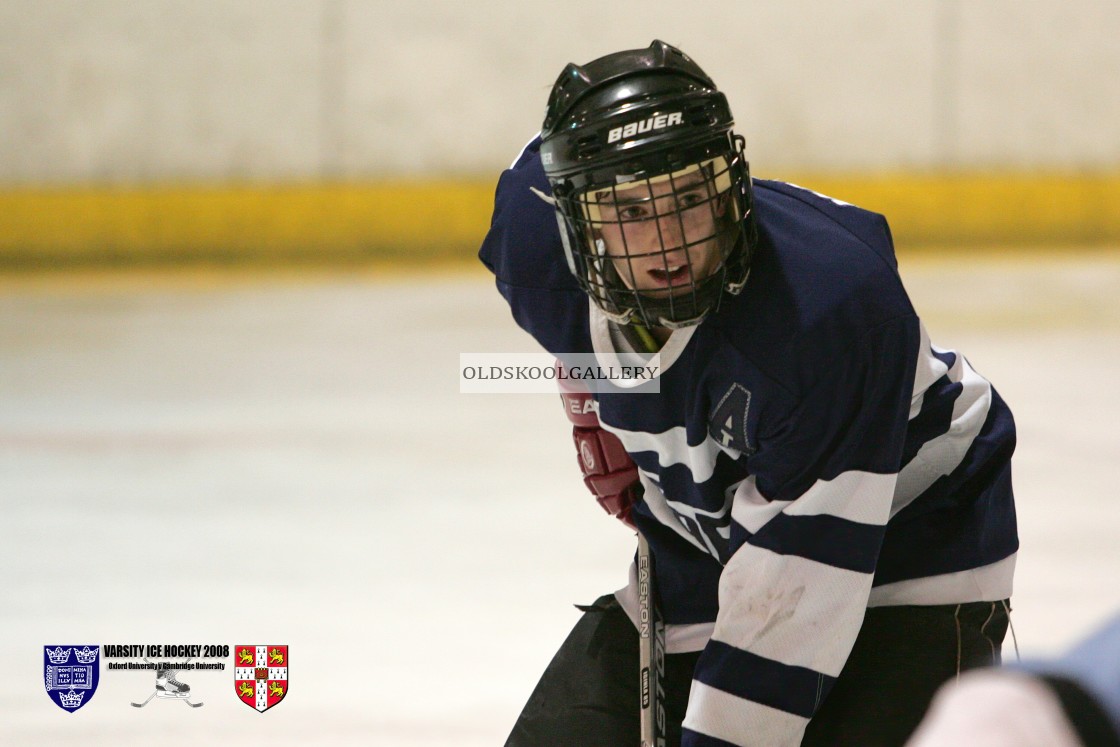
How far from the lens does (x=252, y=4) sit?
638 cm

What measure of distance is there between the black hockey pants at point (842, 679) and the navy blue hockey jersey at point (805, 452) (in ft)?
0.12

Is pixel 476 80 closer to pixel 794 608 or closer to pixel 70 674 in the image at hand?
pixel 70 674

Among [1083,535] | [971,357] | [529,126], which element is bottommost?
[1083,535]

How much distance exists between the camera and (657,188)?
4.15ft

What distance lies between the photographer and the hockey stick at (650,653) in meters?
1.50

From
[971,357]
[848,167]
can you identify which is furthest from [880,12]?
[971,357]

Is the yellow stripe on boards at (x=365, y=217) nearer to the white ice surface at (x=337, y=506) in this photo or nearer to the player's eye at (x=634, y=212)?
the white ice surface at (x=337, y=506)

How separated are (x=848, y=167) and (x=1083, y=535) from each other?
13.4 ft

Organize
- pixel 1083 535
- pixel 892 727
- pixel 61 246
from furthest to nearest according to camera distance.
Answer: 1. pixel 61 246
2. pixel 1083 535
3. pixel 892 727

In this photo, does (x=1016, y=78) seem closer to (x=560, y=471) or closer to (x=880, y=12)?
(x=880, y=12)

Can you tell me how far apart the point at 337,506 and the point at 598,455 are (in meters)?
1.57

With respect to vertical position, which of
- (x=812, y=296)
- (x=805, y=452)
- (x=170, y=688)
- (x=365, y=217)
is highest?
(x=365, y=217)

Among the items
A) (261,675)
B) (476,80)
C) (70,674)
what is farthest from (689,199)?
(476,80)

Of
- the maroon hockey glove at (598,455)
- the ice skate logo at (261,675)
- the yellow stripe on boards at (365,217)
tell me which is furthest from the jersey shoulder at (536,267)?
the yellow stripe on boards at (365,217)
